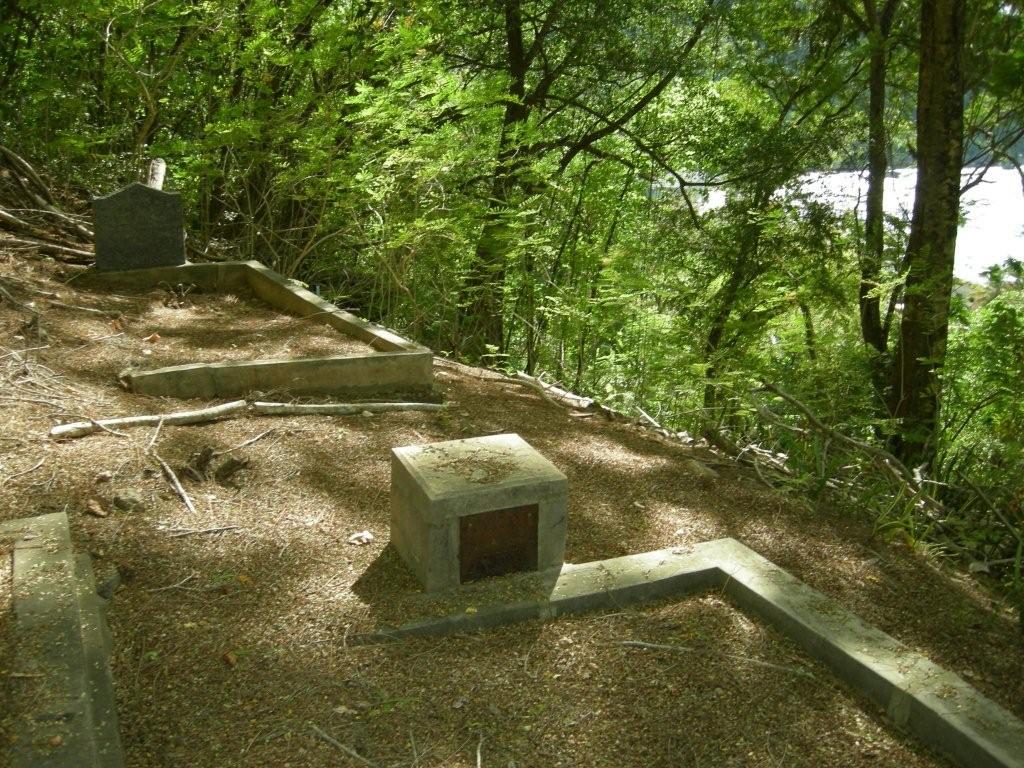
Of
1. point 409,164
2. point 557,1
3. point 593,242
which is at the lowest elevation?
point 593,242

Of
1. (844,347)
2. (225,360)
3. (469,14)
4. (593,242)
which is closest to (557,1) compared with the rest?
(469,14)

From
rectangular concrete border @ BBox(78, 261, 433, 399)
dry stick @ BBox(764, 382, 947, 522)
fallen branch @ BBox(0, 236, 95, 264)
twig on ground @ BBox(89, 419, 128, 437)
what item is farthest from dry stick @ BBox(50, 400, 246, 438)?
fallen branch @ BBox(0, 236, 95, 264)

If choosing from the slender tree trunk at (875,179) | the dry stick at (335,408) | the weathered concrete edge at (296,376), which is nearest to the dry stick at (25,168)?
the weathered concrete edge at (296,376)

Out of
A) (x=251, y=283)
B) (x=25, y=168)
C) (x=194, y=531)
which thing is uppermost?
(x=25, y=168)

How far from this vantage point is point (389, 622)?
332 centimetres

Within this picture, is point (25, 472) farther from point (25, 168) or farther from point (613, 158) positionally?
point (613, 158)

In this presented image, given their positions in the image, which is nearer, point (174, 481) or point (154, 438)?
point (174, 481)

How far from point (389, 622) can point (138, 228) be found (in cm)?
568

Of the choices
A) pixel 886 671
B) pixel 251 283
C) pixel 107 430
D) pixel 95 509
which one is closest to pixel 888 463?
pixel 886 671

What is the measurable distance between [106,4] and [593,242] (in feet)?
23.6

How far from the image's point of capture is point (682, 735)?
285 cm

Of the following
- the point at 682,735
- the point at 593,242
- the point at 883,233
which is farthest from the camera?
the point at 593,242

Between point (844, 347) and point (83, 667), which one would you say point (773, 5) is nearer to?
point (844, 347)

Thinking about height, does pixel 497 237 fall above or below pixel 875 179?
below
